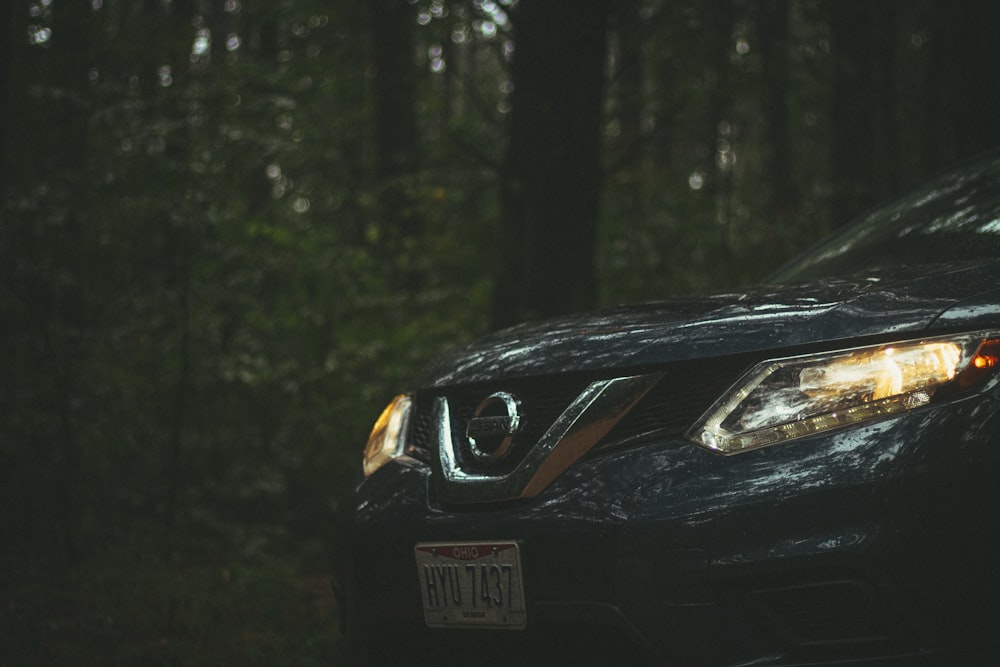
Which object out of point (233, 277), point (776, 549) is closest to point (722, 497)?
point (776, 549)

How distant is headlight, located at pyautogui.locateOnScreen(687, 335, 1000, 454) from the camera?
6.66 feet

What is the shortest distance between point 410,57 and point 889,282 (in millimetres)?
10109

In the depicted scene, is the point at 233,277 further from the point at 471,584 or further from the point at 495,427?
the point at 471,584

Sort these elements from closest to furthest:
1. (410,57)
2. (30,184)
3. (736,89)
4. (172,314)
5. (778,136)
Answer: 1. (30,184)
2. (172,314)
3. (736,89)
4. (410,57)
5. (778,136)

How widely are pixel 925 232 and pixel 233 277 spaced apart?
4.45m

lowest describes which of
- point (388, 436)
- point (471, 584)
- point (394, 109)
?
point (471, 584)

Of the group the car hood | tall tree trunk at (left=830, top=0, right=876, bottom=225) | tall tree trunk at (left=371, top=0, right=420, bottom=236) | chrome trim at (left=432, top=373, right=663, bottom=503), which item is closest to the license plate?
chrome trim at (left=432, top=373, right=663, bottom=503)

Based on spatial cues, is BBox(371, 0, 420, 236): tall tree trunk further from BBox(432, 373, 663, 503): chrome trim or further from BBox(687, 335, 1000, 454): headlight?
BBox(687, 335, 1000, 454): headlight

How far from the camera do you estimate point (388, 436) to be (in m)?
3.03

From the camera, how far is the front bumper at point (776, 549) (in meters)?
1.91

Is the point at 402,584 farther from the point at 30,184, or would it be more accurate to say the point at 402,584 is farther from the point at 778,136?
the point at 778,136

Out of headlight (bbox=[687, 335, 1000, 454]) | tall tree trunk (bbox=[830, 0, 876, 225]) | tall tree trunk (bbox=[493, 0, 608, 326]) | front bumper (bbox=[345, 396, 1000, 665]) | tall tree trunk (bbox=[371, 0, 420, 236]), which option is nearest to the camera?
front bumper (bbox=[345, 396, 1000, 665])

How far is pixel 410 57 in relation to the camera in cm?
1196

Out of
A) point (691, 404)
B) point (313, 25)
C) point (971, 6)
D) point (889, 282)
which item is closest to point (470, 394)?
point (691, 404)
